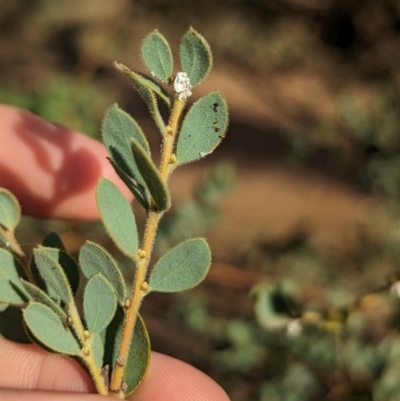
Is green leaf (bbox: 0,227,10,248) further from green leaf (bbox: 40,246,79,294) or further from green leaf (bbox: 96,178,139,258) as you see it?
green leaf (bbox: 96,178,139,258)

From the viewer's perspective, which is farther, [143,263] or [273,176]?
[273,176]

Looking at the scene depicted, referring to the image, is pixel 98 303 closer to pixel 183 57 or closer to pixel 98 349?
pixel 98 349

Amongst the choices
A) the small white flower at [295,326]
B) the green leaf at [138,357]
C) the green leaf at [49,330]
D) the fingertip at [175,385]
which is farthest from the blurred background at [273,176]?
the green leaf at [49,330]

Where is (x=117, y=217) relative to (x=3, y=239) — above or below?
above

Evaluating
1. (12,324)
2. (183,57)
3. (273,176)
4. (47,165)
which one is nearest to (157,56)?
(183,57)

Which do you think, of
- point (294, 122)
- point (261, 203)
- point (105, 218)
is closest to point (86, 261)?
point (105, 218)

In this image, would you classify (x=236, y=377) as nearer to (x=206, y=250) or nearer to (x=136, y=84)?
(x=206, y=250)
